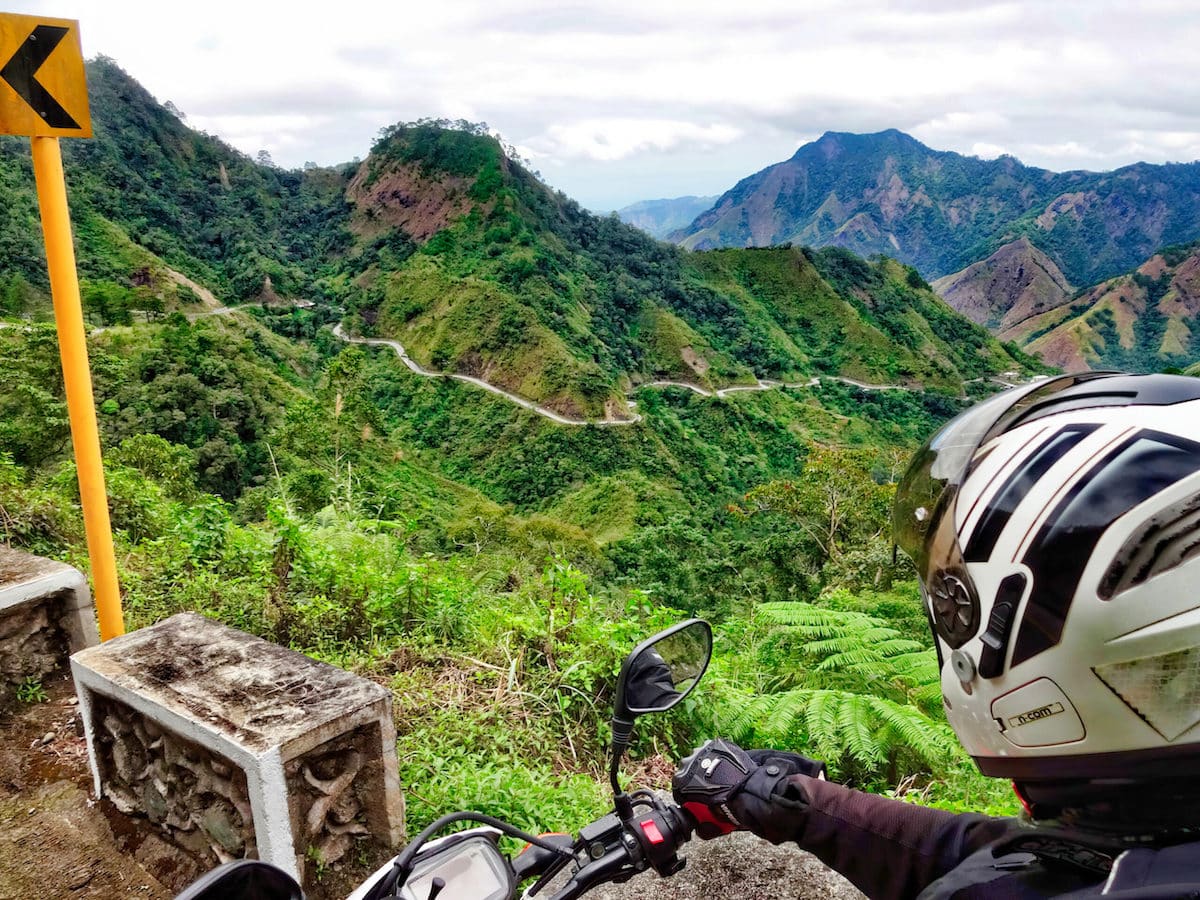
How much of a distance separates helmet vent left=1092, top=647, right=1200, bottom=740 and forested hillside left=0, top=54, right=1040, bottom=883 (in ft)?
6.98

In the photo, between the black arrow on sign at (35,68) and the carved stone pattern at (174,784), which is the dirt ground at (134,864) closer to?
the carved stone pattern at (174,784)

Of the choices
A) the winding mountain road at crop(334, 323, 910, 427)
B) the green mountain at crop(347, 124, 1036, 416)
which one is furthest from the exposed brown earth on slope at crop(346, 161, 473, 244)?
the winding mountain road at crop(334, 323, 910, 427)

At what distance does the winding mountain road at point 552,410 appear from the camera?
39.0 m

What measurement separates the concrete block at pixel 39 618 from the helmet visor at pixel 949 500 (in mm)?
3226

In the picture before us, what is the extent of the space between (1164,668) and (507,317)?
45.5 meters

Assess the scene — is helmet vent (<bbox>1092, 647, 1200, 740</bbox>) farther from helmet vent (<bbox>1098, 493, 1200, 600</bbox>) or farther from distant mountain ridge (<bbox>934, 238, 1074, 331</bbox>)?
distant mountain ridge (<bbox>934, 238, 1074, 331</bbox>)

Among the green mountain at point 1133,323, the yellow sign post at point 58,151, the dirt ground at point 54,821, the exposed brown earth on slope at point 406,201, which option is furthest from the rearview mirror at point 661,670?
the green mountain at point 1133,323

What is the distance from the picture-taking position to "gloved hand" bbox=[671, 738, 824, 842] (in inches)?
63.9

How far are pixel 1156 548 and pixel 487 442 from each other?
37.7 m

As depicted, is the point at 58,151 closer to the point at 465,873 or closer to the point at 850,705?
the point at 465,873

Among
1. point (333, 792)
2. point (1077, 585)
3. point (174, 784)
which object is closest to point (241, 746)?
point (333, 792)

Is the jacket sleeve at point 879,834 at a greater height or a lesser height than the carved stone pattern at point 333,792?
greater

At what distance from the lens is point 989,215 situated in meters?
166

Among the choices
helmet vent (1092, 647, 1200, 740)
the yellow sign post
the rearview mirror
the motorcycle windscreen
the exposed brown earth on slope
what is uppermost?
the exposed brown earth on slope
